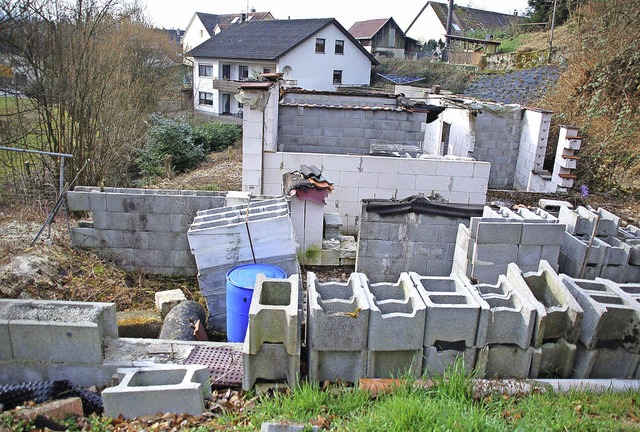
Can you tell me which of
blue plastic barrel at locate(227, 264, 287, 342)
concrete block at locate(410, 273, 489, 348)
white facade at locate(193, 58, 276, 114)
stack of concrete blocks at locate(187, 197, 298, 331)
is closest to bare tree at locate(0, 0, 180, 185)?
stack of concrete blocks at locate(187, 197, 298, 331)

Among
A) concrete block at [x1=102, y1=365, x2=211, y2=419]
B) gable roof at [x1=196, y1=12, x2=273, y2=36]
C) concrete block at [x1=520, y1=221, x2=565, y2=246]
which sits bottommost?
concrete block at [x1=102, y1=365, x2=211, y2=419]

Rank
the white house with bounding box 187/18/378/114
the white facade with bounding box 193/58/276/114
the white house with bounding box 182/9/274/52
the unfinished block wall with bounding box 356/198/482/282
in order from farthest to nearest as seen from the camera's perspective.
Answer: the white house with bounding box 182/9/274/52, the white facade with bounding box 193/58/276/114, the white house with bounding box 187/18/378/114, the unfinished block wall with bounding box 356/198/482/282

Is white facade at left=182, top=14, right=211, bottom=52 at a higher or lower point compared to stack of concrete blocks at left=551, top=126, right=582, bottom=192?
higher

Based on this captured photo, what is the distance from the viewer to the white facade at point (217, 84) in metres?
36.1

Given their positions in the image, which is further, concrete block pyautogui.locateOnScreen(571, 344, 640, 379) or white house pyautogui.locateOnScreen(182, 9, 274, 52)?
white house pyautogui.locateOnScreen(182, 9, 274, 52)

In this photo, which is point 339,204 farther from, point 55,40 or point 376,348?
point 55,40

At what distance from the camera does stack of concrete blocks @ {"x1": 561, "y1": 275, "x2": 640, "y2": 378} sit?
383 cm

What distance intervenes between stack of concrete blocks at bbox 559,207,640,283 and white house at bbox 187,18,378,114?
3053cm

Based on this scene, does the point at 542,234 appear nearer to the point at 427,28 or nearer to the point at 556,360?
the point at 556,360

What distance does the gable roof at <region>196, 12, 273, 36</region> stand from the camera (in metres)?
54.3

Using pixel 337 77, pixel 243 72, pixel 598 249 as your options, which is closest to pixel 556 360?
pixel 598 249

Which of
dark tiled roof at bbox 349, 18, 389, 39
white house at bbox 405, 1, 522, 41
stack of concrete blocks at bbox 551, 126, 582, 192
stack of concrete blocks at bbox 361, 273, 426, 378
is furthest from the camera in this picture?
dark tiled roof at bbox 349, 18, 389, 39

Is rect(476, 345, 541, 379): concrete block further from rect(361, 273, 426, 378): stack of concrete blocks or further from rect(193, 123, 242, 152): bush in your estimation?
rect(193, 123, 242, 152): bush

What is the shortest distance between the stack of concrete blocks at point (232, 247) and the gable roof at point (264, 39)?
2948 centimetres
